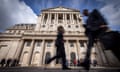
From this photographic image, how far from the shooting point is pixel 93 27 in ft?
12.1

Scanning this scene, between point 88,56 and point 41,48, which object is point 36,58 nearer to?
point 41,48

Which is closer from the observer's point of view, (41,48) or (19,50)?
(19,50)

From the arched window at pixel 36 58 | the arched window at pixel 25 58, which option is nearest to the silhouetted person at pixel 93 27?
the arched window at pixel 36 58

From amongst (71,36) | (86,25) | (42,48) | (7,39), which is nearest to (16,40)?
(7,39)

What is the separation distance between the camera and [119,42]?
3070mm

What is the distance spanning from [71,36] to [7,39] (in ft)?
63.4

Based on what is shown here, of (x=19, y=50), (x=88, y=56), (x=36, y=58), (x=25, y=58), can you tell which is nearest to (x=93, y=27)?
(x=88, y=56)

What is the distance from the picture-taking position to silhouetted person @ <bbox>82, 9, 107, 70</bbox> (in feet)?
11.5

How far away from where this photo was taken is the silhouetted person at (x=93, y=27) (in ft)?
11.5

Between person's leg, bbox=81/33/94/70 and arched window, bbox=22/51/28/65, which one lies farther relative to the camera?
arched window, bbox=22/51/28/65

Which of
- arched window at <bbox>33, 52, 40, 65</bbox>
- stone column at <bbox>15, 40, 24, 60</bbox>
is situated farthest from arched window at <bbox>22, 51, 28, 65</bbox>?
arched window at <bbox>33, 52, 40, 65</bbox>

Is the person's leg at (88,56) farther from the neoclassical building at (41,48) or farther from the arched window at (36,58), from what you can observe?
the arched window at (36,58)

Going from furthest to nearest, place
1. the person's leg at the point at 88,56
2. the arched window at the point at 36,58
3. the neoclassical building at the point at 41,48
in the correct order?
the arched window at the point at 36,58 → the neoclassical building at the point at 41,48 → the person's leg at the point at 88,56

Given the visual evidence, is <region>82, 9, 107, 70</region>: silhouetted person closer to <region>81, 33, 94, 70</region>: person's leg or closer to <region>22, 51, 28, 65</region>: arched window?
<region>81, 33, 94, 70</region>: person's leg
